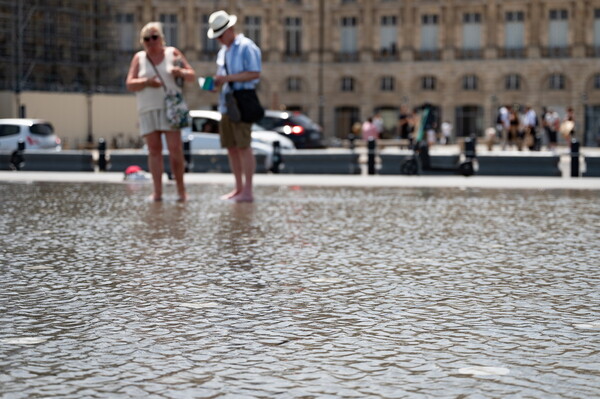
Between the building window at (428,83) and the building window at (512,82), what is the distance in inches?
159

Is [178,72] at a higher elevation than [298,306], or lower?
higher

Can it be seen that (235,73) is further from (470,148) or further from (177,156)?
(470,148)

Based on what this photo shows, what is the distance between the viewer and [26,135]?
32.1 meters

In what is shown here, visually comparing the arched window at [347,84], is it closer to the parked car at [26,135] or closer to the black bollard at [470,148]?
the parked car at [26,135]

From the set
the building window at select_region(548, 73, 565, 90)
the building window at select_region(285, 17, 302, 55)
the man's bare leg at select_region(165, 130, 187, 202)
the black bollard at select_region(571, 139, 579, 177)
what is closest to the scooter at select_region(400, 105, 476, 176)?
the black bollard at select_region(571, 139, 579, 177)

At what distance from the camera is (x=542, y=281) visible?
290 inches

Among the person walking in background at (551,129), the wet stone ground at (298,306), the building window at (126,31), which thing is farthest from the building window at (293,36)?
the wet stone ground at (298,306)

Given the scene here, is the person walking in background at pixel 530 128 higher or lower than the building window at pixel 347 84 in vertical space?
lower

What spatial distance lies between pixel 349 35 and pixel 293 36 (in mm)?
3258

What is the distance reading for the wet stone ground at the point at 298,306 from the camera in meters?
4.65

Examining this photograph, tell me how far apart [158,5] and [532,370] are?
67.2 metres

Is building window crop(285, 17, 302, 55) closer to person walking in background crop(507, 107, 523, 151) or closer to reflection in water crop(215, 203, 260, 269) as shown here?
person walking in background crop(507, 107, 523, 151)

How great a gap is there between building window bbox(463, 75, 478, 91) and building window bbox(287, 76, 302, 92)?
9660 millimetres

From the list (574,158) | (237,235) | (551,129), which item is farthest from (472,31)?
(237,235)
